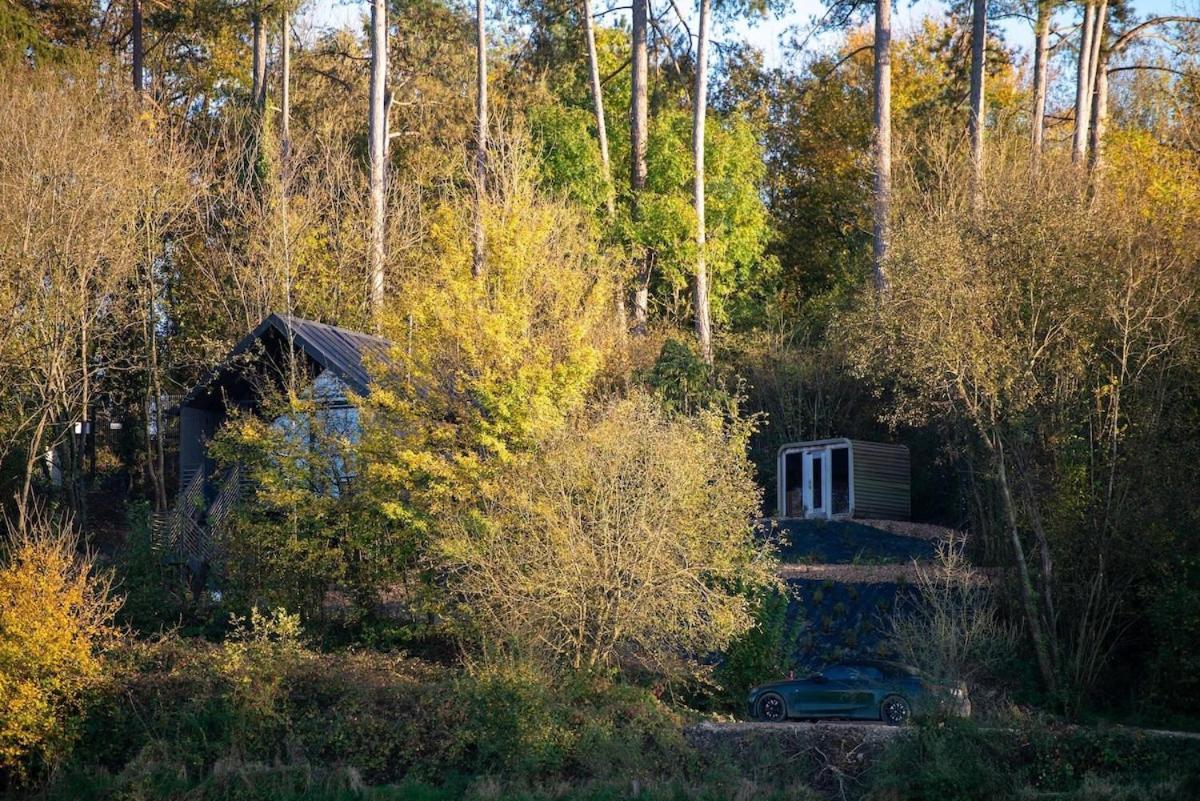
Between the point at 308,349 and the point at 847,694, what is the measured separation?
1249 cm

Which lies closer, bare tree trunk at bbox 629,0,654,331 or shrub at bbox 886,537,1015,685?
shrub at bbox 886,537,1015,685

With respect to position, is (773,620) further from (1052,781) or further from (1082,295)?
(1082,295)

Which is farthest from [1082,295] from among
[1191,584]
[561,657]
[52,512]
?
[52,512]

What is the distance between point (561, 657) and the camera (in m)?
20.2

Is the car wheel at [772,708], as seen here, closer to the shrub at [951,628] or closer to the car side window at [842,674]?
the car side window at [842,674]

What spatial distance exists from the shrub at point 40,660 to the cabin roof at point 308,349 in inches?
256

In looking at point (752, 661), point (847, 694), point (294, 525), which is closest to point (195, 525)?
point (294, 525)

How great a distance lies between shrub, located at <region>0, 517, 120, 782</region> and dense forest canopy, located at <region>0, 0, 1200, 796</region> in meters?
0.10

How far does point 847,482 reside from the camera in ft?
100

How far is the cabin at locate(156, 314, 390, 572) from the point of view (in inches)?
991

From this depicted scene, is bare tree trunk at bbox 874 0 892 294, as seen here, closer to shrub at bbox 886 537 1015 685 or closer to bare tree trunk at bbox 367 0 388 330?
shrub at bbox 886 537 1015 685

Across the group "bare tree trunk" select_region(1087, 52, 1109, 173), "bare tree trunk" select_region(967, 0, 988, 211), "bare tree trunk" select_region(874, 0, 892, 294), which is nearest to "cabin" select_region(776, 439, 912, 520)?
"bare tree trunk" select_region(874, 0, 892, 294)

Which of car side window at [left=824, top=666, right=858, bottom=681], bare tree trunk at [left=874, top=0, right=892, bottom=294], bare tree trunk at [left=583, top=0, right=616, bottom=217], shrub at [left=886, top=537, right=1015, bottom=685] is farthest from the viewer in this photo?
bare tree trunk at [left=583, top=0, right=616, bottom=217]

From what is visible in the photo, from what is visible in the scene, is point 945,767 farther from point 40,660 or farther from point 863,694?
point 40,660
